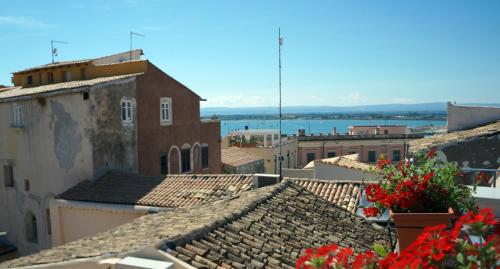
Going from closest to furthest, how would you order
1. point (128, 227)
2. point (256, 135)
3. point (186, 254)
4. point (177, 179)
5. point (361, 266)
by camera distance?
1. point (361, 266)
2. point (186, 254)
3. point (128, 227)
4. point (177, 179)
5. point (256, 135)

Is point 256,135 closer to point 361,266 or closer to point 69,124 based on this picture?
point 69,124

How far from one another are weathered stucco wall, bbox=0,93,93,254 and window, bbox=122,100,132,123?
83.5 inches

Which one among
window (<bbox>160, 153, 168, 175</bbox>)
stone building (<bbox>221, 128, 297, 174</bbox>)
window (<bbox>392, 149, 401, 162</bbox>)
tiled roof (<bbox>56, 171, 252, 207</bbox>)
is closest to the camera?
tiled roof (<bbox>56, 171, 252, 207</bbox>)

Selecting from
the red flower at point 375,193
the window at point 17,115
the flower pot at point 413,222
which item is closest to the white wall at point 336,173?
the window at point 17,115

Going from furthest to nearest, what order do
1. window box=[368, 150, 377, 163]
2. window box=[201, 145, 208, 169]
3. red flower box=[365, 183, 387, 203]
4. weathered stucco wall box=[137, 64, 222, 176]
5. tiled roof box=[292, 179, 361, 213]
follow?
window box=[368, 150, 377, 163], window box=[201, 145, 208, 169], weathered stucco wall box=[137, 64, 222, 176], tiled roof box=[292, 179, 361, 213], red flower box=[365, 183, 387, 203]

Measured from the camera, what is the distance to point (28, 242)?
20609 mm

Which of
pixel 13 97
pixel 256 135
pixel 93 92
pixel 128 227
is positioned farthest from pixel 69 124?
pixel 256 135

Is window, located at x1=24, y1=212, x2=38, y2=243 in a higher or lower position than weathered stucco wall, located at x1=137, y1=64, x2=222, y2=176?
lower

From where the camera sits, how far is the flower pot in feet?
16.6

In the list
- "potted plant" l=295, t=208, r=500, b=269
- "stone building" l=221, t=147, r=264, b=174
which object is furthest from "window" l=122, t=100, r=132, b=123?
"potted plant" l=295, t=208, r=500, b=269

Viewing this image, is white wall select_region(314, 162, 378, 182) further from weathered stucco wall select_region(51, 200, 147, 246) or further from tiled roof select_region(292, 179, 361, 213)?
weathered stucco wall select_region(51, 200, 147, 246)

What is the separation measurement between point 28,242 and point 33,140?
503cm

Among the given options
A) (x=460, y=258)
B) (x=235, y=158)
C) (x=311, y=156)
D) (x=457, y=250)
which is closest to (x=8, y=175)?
(x=235, y=158)

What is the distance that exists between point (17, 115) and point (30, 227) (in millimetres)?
5622
